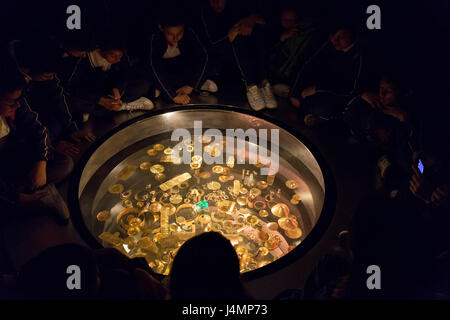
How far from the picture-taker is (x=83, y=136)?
362 centimetres

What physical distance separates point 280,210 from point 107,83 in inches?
96.9

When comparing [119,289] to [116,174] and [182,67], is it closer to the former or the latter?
[116,174]

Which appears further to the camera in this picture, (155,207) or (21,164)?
(155,207)

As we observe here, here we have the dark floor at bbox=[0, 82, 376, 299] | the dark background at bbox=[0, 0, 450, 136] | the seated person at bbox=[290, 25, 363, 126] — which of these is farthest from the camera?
the seated person at bbox=[290, 25, 363, 126]

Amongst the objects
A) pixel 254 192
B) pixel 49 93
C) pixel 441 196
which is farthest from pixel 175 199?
pixel 441 196

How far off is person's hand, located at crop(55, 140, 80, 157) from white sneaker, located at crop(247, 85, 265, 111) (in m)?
2.01

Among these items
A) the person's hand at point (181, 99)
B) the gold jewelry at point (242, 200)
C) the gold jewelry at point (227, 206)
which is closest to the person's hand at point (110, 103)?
the person's hand at point (181, 99)

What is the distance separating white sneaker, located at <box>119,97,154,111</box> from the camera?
3.91 meters

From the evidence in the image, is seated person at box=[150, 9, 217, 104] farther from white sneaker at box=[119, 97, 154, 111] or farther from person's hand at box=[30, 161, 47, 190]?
person's hand at box=[30, 161, 47, 190]

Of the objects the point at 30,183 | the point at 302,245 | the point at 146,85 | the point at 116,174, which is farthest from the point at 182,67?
the point at 302,245

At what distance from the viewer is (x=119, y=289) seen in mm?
2221

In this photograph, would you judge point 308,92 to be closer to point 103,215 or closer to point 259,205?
point 259,205

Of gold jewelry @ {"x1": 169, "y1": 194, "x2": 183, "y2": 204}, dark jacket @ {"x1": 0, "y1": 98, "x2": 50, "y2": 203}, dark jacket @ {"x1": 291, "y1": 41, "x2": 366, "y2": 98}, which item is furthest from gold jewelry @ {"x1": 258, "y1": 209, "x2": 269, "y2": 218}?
dark jacket @ {"x1": 0, "y1": 98, "x2": 50, "y2": 203}

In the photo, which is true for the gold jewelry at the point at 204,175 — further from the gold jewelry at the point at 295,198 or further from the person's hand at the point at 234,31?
the person's hand at the point at 234,31
